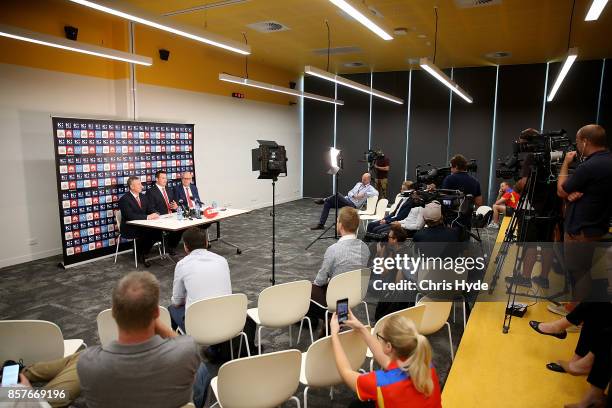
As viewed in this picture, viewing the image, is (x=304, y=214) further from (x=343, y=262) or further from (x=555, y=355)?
(x=555, y=355)

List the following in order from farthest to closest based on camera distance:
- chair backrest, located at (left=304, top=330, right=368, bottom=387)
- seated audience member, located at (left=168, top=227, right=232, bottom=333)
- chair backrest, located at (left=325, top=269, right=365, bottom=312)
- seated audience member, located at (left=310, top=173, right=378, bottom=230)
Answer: seated audience member, located at (left=310, top=173, right=378, bottom=230)
chair backrest, located at (left=325, top=269, right=365, bottom=312)
seated audience member, located at (left=168, top=227, right=232, bottom=333)
chair backrest, located at (left=304, top=330, right=368, bottom=387)

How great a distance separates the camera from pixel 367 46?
7.96 meters

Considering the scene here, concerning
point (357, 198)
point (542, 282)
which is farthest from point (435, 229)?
point (357, 198)

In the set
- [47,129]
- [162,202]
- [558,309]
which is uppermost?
[47,129]

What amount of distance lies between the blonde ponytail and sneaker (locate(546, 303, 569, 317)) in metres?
2.61

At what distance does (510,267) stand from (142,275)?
179 inches

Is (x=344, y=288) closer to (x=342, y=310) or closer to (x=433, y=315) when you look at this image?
(x=433, y=315)

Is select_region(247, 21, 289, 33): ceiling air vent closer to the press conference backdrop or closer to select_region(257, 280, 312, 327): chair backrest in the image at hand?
the press conference backdrop

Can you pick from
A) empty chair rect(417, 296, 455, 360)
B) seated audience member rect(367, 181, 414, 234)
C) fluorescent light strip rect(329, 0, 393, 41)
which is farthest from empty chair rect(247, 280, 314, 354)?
seated audience member rect(367, 181, 414, 234)

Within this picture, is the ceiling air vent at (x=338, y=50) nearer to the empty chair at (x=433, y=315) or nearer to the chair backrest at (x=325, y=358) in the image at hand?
the empty chair at (x=433, y=315)

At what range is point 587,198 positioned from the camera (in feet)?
10.1

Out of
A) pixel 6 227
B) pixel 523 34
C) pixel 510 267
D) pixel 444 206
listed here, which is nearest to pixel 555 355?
pixel 444 206

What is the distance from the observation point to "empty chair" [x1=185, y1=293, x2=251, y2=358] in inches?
103

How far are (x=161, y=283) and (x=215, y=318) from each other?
103 inches
